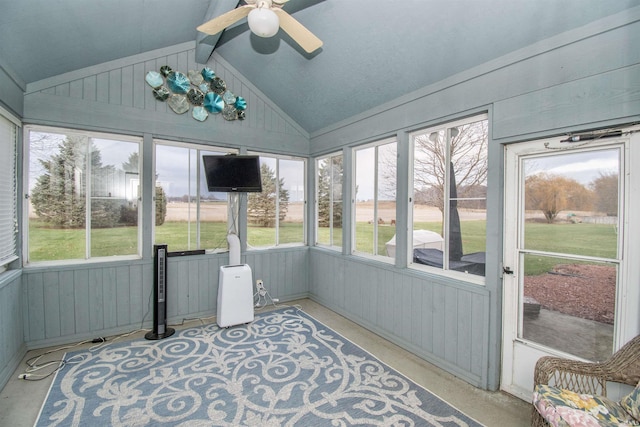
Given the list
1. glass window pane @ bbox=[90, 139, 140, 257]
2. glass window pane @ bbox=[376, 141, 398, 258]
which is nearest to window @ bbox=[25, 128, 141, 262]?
glass window pane @ bbox=[90, 139, 140, 257]

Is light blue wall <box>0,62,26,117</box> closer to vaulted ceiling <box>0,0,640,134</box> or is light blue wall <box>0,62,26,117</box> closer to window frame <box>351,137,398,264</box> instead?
vaulted ceiling <box>0,0,640,134</box>

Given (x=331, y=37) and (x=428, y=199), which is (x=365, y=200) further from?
(x=331, y=37)

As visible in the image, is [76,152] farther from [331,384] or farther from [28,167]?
[331,384]

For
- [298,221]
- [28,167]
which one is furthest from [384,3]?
[28,167]

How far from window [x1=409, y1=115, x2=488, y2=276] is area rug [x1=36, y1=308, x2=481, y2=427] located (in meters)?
1.20

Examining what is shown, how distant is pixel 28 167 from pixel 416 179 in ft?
13.4

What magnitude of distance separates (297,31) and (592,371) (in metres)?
2.99

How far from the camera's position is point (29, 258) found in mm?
3057

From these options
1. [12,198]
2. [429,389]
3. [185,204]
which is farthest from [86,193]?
[429,389]

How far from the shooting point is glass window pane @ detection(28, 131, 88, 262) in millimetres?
3062

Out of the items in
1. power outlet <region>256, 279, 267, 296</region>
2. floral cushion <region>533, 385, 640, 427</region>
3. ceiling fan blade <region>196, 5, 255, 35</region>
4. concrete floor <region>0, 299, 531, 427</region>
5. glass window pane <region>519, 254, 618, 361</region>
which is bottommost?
concrete floor <region>0, 299, 531, 427</region>

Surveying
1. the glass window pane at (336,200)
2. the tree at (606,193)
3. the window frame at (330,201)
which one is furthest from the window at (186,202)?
the tree at (606,193)

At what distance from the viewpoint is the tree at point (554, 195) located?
205 centimetres

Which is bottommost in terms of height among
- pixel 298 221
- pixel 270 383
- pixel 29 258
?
pixel 270 383
